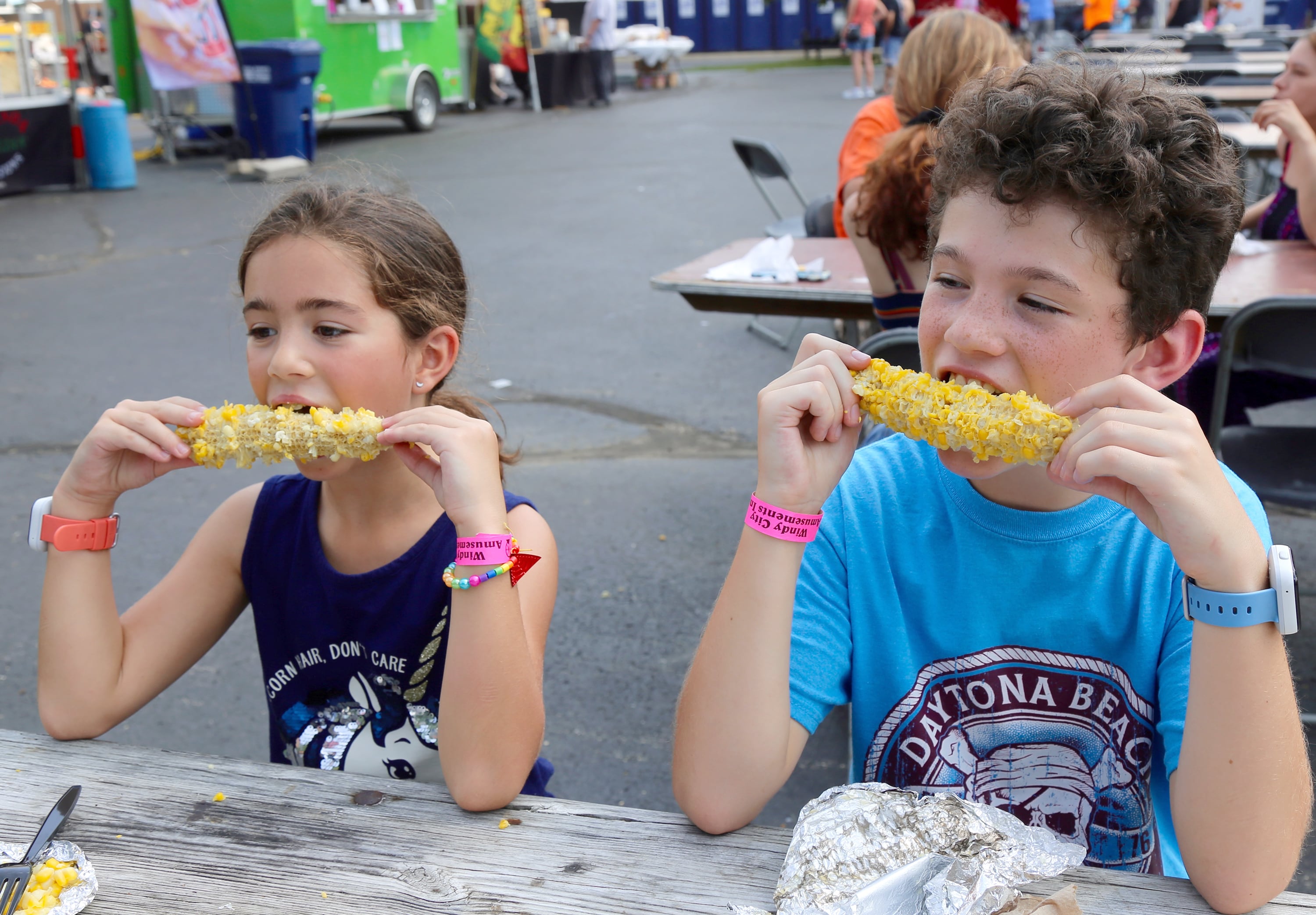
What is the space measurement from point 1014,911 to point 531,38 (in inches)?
818

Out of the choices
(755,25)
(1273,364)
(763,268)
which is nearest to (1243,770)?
(1273,364)

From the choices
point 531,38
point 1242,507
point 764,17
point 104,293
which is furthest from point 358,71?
point 764,17

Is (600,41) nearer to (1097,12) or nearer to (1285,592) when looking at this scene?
(1097,12)

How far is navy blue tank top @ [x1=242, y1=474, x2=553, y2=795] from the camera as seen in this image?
74.7 inches

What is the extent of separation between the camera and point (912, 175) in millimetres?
3670

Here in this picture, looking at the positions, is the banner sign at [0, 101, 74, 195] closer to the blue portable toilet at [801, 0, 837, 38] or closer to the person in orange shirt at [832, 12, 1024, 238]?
the person in orange shirt at [832, 12, 1024, 238]

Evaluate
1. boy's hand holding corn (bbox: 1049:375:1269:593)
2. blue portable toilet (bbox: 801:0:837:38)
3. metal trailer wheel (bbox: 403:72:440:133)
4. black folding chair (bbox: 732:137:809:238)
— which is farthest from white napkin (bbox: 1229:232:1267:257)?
blue portable toilet (bbox: 801:0:837:38)

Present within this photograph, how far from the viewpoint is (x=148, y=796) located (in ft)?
4.70

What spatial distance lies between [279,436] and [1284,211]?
4599mm

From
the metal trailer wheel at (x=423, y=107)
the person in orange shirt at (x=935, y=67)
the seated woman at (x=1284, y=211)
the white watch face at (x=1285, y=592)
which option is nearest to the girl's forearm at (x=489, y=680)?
the white watch face at (x=1285, y=592)

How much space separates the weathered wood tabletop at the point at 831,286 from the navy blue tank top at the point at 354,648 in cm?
223

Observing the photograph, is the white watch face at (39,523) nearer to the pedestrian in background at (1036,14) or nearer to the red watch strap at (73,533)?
the red watch strap at (73,533)

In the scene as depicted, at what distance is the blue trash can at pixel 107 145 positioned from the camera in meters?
12.5

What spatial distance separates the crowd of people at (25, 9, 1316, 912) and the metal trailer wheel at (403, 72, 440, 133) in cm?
1615
